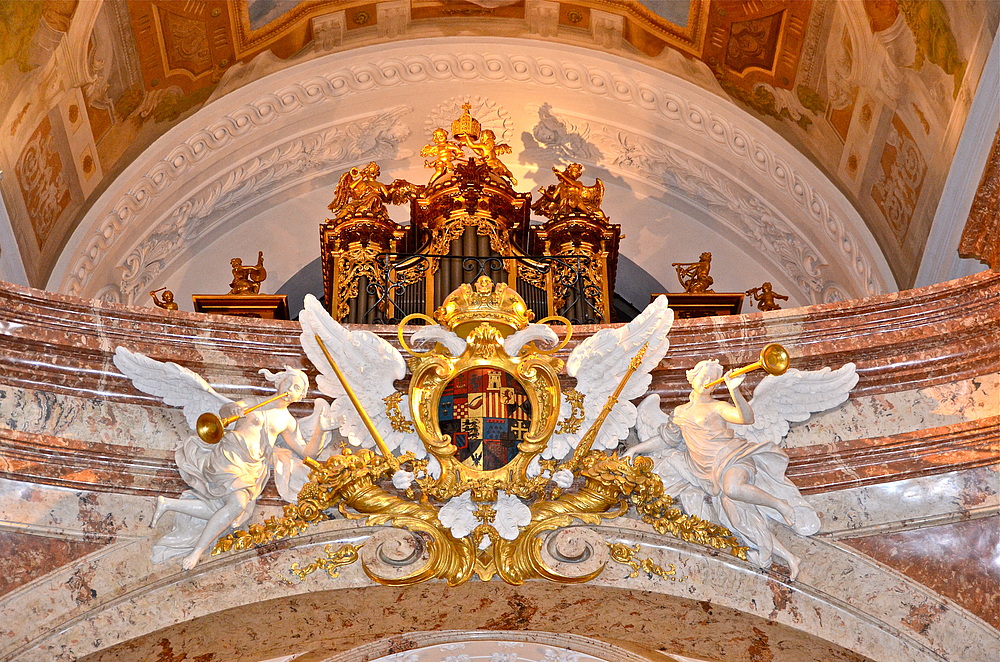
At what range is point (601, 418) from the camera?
6824mm

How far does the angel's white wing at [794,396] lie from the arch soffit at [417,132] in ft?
13.0

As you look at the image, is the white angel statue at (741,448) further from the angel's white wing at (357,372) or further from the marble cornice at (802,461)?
the angel's white wing at (357,372)

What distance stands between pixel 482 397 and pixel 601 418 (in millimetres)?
653

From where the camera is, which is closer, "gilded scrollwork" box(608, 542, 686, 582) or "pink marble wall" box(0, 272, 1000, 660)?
"pink marble wall" box(0, 272, 1000, 660)

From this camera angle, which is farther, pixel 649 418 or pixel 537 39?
pixel 537 39

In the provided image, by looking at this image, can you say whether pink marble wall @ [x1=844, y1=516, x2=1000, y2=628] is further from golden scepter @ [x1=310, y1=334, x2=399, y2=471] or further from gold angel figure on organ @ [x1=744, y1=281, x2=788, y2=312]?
gold angel figure on organ @ [x1=744, y1=281, x2=788, y2=312]

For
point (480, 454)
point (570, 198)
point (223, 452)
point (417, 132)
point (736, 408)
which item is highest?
point (417, 132)

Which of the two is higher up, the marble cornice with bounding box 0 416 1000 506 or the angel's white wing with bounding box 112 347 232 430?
the angel's white wing with bounding box 112 347 232 430

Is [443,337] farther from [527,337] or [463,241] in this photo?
[463,241]

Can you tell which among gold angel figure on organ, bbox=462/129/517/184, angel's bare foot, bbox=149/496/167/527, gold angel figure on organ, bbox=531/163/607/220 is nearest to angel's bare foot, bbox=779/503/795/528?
angel's bare foot, bbox=149/496/167/527

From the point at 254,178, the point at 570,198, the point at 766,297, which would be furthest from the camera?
the point at 254,178

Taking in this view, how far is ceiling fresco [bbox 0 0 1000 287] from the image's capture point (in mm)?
9297

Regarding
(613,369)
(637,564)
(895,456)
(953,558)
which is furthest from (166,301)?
(953,558)

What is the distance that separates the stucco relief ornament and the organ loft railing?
2145mm
